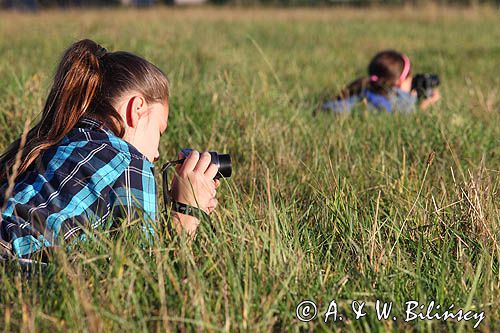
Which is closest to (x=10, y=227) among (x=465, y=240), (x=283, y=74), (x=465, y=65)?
(x=465, y=240)

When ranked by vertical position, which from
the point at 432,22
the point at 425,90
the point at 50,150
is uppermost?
the point at 50,150

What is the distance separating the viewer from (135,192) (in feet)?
6.80

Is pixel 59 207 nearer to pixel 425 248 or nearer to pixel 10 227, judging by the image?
pixel 10 227

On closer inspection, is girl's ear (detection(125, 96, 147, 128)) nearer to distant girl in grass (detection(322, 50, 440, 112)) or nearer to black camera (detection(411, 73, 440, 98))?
distant girl in grass (detection(322, 50, 440, 112))

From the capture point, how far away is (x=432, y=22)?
13.7m

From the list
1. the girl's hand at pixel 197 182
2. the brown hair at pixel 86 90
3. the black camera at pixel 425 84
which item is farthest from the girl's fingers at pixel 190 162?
the black camera at pixel 425 84

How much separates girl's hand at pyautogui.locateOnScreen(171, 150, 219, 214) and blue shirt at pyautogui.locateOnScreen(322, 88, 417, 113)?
1814 millimetres

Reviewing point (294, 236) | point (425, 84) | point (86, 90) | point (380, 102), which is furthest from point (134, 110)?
point (425, 84)

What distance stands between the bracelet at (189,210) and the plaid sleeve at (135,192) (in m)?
0.08

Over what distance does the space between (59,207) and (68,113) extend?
35cm

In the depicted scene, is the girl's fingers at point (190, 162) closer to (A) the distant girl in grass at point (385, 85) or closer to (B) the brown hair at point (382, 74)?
(A) the distant girl in grass at point (385, 85)

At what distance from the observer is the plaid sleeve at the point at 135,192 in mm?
2029

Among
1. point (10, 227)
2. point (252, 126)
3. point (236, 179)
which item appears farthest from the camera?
point (252, 126)

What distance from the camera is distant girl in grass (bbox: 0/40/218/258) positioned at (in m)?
1.99
